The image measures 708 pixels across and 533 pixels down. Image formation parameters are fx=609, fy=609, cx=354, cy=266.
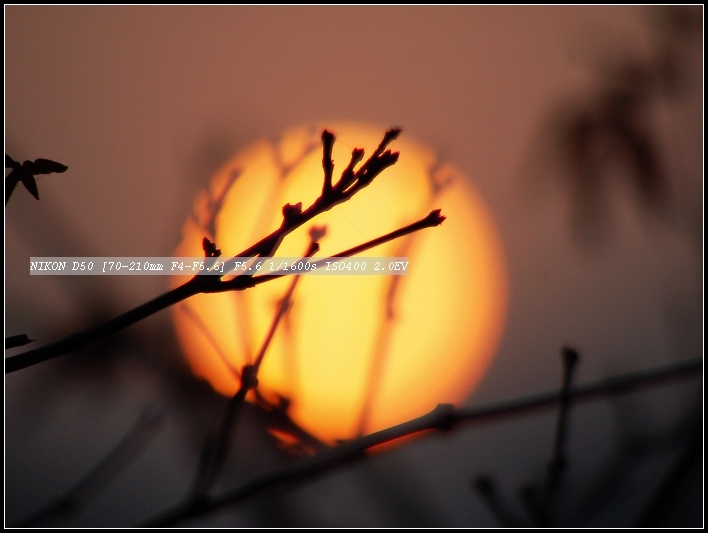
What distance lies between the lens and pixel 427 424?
1390 mm

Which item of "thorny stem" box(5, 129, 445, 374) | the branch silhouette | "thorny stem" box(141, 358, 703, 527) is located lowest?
"thorny stem" box(141, 358, 703, 527)

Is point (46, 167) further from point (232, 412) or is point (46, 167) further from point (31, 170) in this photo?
point (232, 412)

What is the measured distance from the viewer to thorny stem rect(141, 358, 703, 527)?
4.08ft

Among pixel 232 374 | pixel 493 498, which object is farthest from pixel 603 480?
pixel 232 374

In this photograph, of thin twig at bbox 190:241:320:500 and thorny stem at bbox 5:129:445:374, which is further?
thin twig at bbox 190:241:320:500

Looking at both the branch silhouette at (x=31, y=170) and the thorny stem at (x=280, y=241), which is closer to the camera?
the thorny stem at (x=280, y=241)

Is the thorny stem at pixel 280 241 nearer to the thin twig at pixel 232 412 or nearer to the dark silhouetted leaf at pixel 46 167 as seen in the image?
the thin twig at pixel 232 412

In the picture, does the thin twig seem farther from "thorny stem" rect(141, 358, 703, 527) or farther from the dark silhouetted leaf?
the dark silhouetted leaf

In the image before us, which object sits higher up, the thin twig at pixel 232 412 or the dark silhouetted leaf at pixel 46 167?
the dark silhouetted leaf at pixel 46 167

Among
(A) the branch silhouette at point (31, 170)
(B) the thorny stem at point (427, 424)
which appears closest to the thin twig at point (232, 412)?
(B) the thorny stem at point (427, 424)

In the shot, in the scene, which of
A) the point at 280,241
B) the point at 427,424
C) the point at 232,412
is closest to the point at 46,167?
the point at 280,241

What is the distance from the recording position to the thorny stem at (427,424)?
49.0 inches

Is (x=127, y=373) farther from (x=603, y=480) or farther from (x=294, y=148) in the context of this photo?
(x=603, y=480)

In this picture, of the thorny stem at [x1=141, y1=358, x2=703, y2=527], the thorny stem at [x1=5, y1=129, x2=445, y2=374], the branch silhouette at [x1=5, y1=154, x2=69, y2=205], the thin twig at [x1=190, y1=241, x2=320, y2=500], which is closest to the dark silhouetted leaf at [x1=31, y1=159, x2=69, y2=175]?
the branch silhouette at [x1=5, y1=154, x2=69, y2=205]
